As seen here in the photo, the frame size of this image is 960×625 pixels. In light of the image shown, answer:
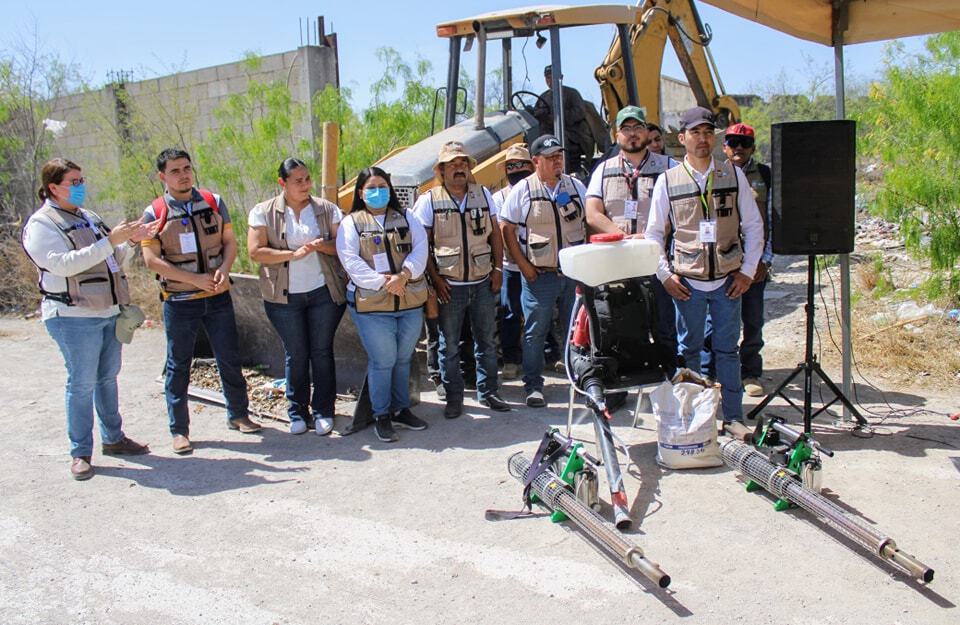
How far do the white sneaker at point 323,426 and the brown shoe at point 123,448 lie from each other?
1.16 metres

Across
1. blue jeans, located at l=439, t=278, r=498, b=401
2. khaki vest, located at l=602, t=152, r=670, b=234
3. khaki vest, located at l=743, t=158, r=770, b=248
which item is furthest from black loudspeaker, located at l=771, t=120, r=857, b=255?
blue jeans, located at l=439, t=278, r=498, b=401

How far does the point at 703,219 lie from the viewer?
4.88 meters

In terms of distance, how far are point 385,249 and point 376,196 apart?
0.35 metres

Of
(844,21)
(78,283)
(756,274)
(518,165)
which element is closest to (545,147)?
(518,165)

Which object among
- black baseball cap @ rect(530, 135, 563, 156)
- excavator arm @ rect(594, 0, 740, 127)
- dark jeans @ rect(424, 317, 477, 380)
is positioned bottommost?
dark jeans @ rect(424, 317, 477, 380)

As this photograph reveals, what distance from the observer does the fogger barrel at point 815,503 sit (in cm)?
330

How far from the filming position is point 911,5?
5035 mm

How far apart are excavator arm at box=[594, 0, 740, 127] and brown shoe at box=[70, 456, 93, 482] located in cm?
556

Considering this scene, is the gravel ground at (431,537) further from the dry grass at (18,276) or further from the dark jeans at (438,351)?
the dry grass at (18,276)

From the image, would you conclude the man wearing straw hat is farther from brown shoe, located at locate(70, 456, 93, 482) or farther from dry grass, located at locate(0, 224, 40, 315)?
dry grass, located at locate(0, 224, 40, 315)

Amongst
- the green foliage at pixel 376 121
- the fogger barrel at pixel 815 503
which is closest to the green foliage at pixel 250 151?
the green foliage at pixel 376 121

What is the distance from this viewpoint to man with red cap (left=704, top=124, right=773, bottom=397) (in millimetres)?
5777

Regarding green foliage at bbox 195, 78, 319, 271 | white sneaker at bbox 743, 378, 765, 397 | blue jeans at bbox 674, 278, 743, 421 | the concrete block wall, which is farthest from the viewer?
the concrete block wall

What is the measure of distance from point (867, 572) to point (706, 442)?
49.1 inches
